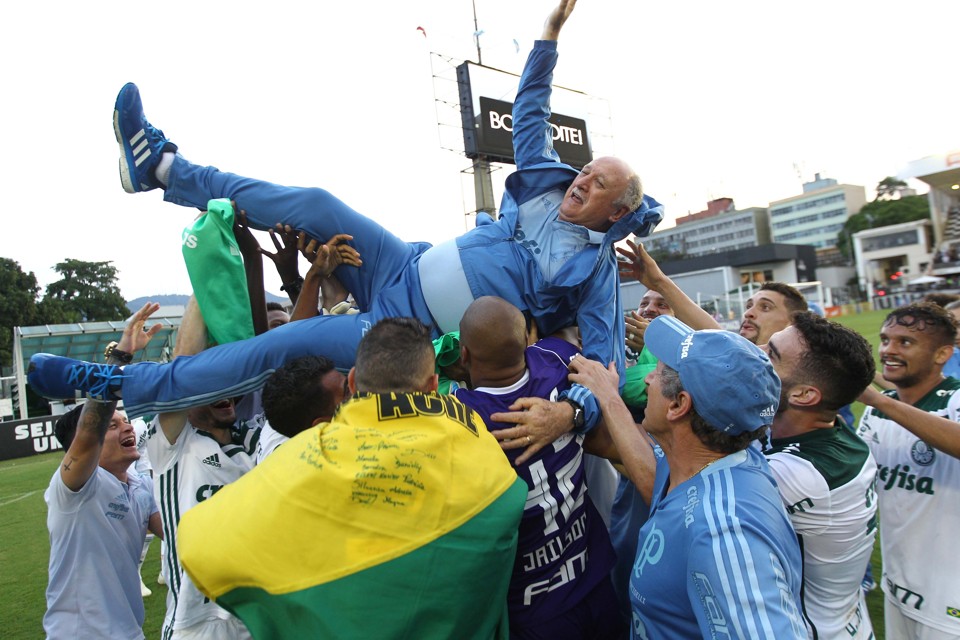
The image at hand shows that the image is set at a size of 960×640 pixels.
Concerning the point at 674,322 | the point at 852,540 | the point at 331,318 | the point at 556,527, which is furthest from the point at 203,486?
the point at 852,540

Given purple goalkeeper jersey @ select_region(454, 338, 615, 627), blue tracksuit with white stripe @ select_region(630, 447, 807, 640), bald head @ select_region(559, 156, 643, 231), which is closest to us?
blue tracksuit with white stripe @ select_region(630, 447, 807, 640)

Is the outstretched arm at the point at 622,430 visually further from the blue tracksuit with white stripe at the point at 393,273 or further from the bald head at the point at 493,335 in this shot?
the blue tracksuit with white stripe at the point at 393,273

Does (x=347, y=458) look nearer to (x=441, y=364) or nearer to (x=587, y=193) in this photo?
(x=441, y=364)

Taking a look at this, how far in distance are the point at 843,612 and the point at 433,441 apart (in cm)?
178

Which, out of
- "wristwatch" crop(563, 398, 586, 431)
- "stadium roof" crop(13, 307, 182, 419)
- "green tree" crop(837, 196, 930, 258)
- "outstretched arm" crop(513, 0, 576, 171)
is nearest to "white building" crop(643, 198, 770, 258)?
"green tree" crop(837, 196, 930, 258)

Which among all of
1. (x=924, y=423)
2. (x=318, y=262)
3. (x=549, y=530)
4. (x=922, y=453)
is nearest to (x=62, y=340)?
(x=318, y=262)

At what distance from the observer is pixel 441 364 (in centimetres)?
238

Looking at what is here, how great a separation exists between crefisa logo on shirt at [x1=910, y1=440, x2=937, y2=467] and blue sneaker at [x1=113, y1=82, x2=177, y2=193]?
12.7ft

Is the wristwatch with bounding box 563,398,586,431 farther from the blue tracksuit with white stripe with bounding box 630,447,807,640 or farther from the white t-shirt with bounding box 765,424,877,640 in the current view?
the white t-shirt with bounding box 765,424,877,640

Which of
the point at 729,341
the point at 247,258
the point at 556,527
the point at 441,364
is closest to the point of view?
the point at 729,341

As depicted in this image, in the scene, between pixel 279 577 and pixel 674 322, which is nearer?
pixel 279 577

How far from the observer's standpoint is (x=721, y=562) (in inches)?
56.2

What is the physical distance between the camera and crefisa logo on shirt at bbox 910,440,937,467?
118 inches

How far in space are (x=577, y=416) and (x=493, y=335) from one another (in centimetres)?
40
